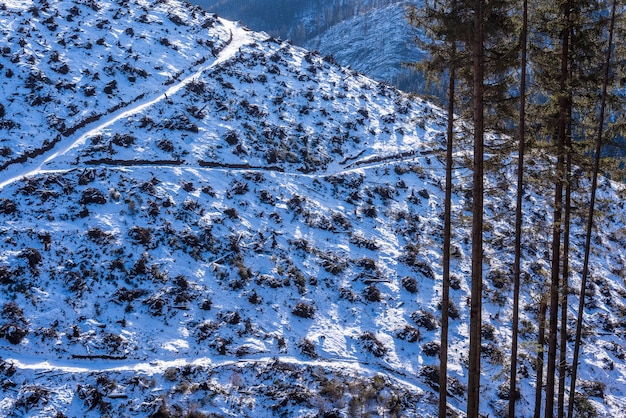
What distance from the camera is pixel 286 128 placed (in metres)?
31.8

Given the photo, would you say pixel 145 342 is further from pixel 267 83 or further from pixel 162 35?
pixel 162 35

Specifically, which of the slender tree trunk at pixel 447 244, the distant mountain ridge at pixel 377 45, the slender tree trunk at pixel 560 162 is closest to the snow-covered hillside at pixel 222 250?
the slender tree trunk at pixel 560 162

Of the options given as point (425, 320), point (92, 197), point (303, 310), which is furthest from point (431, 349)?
point (92, 197)

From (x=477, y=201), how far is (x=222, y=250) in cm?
1313

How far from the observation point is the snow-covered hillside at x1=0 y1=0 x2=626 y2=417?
14.8 metres

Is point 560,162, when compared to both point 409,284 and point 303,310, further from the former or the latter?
point 303,310

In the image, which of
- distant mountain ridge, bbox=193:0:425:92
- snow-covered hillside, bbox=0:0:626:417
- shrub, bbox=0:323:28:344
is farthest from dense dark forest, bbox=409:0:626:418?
distant mountain ridge, bbox=193:0:425:92

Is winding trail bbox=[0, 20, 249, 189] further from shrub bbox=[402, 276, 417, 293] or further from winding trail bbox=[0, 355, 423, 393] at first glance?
shrub bbox=[402, 276, 417, 293]

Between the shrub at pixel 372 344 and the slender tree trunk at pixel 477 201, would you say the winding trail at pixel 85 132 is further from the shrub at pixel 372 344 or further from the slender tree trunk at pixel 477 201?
the slender tree trunk at pixel 477 201

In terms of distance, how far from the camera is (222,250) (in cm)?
2055

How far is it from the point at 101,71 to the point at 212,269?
20.0 m

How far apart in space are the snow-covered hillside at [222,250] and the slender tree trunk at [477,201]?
1081 millimetres

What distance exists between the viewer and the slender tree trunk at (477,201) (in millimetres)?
10281

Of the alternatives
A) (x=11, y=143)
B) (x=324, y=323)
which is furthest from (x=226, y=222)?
(x=11, y=143)
